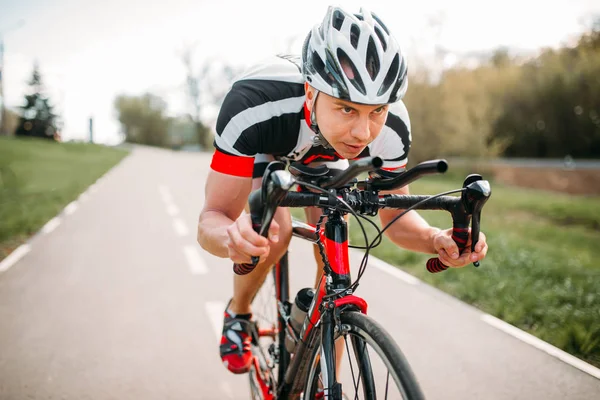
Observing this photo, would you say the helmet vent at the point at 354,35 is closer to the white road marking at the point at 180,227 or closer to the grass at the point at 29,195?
the grass at the point at 29,195

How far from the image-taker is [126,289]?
482 centimetres

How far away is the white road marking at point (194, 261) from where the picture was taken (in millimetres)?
5523

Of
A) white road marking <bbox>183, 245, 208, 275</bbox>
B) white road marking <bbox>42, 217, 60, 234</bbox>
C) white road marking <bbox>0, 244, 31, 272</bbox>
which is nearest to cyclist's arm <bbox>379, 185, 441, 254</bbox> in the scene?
white road marking <bbox>183, 245, 208, 275</bbox>

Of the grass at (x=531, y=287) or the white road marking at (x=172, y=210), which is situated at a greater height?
the grass at (x=531, y=287)

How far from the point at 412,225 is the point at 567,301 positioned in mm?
3237

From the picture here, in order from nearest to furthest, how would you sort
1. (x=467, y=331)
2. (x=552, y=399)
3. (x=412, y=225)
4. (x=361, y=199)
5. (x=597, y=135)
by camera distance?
(x=361, y=199) < (x=412, y=225) < (x=552, y=399) < (x=467, y=331) < (x=597, y=135)

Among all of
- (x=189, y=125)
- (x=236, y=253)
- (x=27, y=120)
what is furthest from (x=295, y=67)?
(x=189, y=125)

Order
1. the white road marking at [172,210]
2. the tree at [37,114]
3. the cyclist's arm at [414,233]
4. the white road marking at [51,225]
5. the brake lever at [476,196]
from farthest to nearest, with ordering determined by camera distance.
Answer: the tree at [37,114]
the white road marking at [172,210]
the white road marking at [51,225]
the cyclist's arm at [414,233]
the brake lever at [476,196]

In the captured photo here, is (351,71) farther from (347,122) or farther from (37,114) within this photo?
(37,114)

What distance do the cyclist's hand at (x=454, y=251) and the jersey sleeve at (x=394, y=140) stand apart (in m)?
0.47

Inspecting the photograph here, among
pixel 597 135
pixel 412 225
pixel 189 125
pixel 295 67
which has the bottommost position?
pixel 189 125

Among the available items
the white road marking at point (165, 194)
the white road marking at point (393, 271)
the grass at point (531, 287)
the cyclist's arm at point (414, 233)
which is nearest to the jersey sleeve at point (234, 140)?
the cyclist's arm at point (414, 233)

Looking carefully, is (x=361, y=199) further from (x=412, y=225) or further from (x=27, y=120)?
(x=27, y=120)

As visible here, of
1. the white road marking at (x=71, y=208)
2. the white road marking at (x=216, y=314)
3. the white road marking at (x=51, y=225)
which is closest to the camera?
the white road marking at (x=216, y=314)
